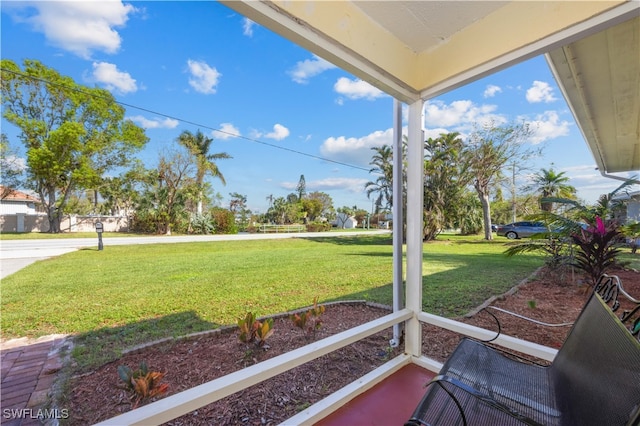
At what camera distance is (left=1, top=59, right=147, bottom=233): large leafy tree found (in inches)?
61.4

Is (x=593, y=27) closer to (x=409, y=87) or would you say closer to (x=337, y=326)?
(x=409, y=87)

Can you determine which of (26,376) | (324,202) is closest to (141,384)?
(26,376)

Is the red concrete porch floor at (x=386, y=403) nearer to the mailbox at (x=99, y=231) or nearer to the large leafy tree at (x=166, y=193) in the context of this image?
the large leafy tree at (x=166, y=193)

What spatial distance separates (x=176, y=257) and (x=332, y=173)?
190 cm

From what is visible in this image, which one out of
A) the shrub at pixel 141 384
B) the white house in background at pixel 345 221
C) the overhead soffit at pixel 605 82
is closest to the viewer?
the shrub at pixel 141 384

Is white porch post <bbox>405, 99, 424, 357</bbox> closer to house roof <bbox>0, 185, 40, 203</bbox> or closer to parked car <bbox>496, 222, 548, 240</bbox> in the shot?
parked car <bbox>496, 222, 548, 240</bbox>

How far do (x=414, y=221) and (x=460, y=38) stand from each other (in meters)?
1.19

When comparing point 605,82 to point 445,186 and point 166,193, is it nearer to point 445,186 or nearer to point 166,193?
point 445,186

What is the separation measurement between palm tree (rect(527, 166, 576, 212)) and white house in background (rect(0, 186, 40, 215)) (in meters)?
3.91

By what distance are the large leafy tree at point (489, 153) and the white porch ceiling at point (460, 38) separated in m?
0.54

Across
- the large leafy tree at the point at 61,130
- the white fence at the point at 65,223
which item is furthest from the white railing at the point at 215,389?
the large leafy tree at the point at 61,130

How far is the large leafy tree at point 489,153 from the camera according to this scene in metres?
2.59

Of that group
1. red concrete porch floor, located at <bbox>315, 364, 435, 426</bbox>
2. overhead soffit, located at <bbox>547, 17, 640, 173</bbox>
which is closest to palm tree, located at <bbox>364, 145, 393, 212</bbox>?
overhead soffit, located at <bbox>547, 17, 640, 173</bbox>

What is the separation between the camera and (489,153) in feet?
9.20
